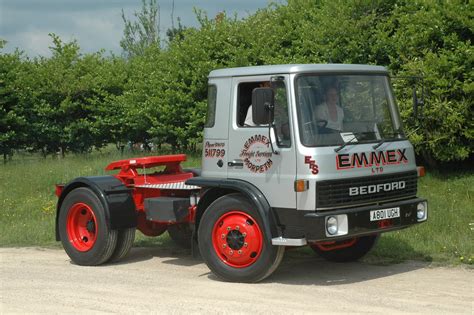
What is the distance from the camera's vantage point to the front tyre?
29.9 ft

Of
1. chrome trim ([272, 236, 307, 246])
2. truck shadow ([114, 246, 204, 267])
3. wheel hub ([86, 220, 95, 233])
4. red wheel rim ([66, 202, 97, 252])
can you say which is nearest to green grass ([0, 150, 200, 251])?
truck shadow ([114, 246, 204, 267])

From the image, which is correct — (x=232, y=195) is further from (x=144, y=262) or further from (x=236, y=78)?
(x=144, y=262)

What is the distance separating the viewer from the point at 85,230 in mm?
11000

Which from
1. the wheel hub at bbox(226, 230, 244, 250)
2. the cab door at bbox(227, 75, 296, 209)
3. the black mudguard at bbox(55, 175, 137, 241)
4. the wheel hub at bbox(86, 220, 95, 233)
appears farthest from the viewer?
the wheel hub at bbox(86, 220, 95, 233)

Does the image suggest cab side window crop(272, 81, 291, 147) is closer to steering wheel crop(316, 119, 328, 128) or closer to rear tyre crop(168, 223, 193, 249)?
steering wheel crop(316, 119, 328, 128)

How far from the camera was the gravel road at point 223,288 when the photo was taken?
8055 millimetres

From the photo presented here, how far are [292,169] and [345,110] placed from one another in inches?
37.6

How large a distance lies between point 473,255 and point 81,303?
489 cm

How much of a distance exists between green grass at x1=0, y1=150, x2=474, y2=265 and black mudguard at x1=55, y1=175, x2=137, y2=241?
6.42ft

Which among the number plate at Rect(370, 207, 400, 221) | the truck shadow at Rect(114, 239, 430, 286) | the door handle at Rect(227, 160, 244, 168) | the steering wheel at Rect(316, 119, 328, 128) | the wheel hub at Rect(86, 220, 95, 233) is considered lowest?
the truck shadow at Rect(114, 239, 430, 286)

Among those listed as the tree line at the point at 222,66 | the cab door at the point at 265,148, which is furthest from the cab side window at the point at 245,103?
the tree line at the point at 222,66

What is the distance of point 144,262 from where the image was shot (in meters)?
11.0

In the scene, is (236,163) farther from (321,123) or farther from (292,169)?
(321,123)

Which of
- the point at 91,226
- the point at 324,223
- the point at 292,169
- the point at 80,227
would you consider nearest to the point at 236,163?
the point at 292,169
